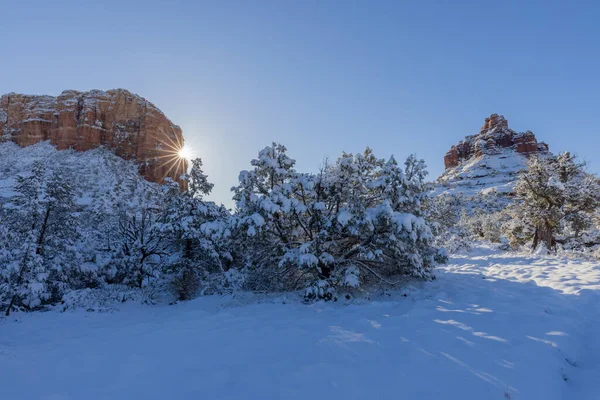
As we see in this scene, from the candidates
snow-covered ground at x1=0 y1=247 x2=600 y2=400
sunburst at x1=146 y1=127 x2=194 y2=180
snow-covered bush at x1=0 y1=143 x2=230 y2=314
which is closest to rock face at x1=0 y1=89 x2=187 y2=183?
sunburst at x1=146 y1=127 x2=194 y2=180

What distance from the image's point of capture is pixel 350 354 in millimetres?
4066

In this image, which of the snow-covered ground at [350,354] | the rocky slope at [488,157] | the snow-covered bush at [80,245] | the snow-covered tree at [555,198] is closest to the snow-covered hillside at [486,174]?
the rocky slope at [488,157]

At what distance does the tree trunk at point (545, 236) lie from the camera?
13.9 metres

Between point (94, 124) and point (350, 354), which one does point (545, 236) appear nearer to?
point (350, 354)

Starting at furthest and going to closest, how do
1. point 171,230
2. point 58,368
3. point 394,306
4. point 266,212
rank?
point 171,230
point 266,212
point 394,306
point 58,368

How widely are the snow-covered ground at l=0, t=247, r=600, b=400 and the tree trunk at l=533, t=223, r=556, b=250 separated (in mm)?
8626

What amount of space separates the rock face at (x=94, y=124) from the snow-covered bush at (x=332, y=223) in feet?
148

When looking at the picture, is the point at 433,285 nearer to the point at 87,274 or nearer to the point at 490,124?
the point at 87,274

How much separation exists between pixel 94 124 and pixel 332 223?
5569 centimetres

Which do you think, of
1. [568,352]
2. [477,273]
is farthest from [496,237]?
[568,352]

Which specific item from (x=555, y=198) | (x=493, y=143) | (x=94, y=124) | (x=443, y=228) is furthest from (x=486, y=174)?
(x=94, y=124)

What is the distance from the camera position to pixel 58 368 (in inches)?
153

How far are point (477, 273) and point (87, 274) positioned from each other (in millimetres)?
17233

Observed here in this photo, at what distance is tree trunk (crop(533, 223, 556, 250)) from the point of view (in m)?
13.9
